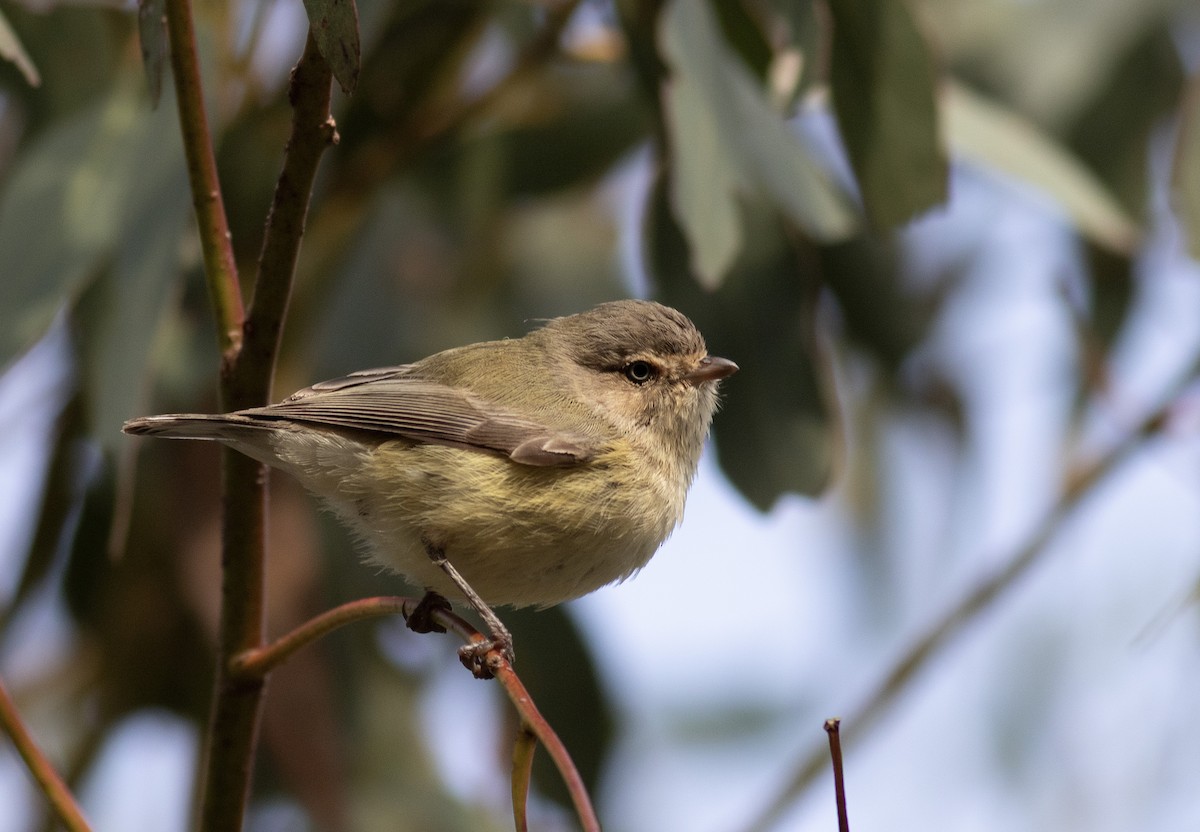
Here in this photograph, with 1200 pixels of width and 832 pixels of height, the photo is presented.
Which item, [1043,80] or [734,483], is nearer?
[734,483]

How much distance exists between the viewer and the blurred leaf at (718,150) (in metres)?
2.43

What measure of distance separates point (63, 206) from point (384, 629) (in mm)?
1613

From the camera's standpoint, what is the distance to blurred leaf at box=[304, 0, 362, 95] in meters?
1.45

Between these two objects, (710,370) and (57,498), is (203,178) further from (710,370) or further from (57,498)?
(57,498)

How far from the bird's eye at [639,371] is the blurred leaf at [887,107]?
589mm

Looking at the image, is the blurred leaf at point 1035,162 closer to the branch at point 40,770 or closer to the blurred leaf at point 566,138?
the blurred leaf at point 566,138

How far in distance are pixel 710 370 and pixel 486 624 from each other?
30.3 inches

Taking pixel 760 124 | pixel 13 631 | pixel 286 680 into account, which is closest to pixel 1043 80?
pixel 760 124

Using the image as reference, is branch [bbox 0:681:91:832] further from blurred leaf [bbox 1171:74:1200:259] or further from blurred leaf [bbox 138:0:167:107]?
blurred leaf [bbox 1171:74:1200:259]

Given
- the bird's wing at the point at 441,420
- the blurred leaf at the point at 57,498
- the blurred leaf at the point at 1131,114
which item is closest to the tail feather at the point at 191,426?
the bird's wing at the point at 441,420

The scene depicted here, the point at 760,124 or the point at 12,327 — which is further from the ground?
the point at 760,124

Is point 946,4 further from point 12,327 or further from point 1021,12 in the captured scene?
point 12,327

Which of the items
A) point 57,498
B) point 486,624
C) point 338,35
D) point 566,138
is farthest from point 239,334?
point 566,138

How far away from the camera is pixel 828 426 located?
114 inches
